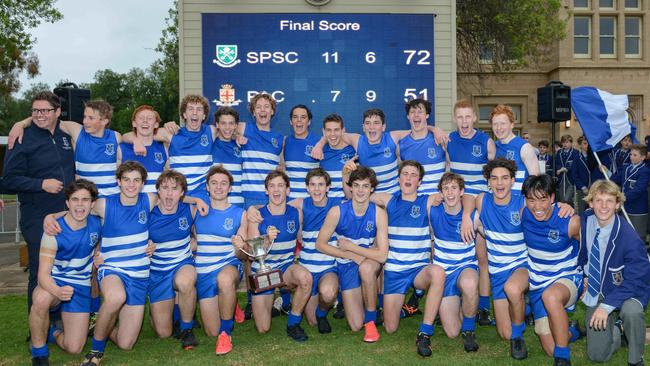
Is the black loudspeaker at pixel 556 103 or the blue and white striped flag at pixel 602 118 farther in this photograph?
the black loudspeaker at pixel 556 103

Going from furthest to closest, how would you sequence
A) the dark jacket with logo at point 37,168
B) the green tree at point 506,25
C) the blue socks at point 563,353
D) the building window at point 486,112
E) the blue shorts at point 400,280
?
the building window at point 486,112
the green tree at point 506,25
the blue shorts at point 400,280
the dark jacket with logo at point 37,168
the blue socks at point 563,353

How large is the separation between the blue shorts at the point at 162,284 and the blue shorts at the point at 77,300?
1.81 ft

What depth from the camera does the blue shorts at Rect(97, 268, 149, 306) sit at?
181 inches

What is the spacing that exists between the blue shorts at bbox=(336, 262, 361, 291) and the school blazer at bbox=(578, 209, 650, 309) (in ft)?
6.42

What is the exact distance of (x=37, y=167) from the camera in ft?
16.1

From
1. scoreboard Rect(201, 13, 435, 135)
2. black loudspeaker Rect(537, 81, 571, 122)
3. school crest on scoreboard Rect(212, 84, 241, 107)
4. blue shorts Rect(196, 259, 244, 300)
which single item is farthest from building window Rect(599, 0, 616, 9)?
blue shorts Rect(196, 259, 244, 300)

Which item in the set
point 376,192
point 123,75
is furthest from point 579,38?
point 123,75

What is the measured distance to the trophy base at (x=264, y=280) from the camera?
15.4 ft

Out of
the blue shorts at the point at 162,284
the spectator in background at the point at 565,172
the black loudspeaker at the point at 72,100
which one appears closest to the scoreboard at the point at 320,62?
the black loudspeaker at the point at 72,100

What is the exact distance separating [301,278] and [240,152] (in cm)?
173

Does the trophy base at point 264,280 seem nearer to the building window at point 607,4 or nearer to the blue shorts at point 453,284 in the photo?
the blue shorts at point 453,284

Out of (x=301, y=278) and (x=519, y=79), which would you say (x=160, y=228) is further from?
(x=519, y=79)

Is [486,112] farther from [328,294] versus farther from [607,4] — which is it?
[328,294]

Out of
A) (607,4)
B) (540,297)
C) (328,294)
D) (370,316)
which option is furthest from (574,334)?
(607,4)
